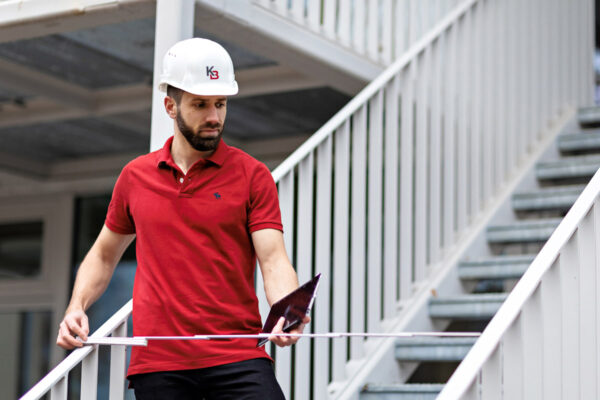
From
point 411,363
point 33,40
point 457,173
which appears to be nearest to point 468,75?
point 457,173

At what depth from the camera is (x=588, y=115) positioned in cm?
527

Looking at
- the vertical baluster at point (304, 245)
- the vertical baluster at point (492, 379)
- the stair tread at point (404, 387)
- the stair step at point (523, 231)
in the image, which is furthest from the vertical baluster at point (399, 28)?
the vertical baluster at point (492, 379)

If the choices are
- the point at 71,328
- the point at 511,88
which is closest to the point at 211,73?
the point at 71,328

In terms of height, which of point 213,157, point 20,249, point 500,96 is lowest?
point 213,157

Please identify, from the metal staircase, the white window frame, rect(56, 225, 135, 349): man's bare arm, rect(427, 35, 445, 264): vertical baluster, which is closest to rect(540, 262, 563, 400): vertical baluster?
rect(56, 225, 135, 349): man's bare arm

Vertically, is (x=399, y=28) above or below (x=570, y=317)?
above

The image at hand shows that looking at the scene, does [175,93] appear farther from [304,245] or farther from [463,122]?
[463,122]

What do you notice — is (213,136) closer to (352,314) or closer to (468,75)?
(352,314)

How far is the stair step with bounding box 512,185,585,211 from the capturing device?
4.39m

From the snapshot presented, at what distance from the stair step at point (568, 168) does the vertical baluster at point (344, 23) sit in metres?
1.20

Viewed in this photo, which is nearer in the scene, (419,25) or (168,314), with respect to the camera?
(168,314)

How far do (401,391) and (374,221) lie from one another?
66cm

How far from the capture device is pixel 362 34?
4.44 meters

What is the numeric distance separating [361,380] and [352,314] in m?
0.24
